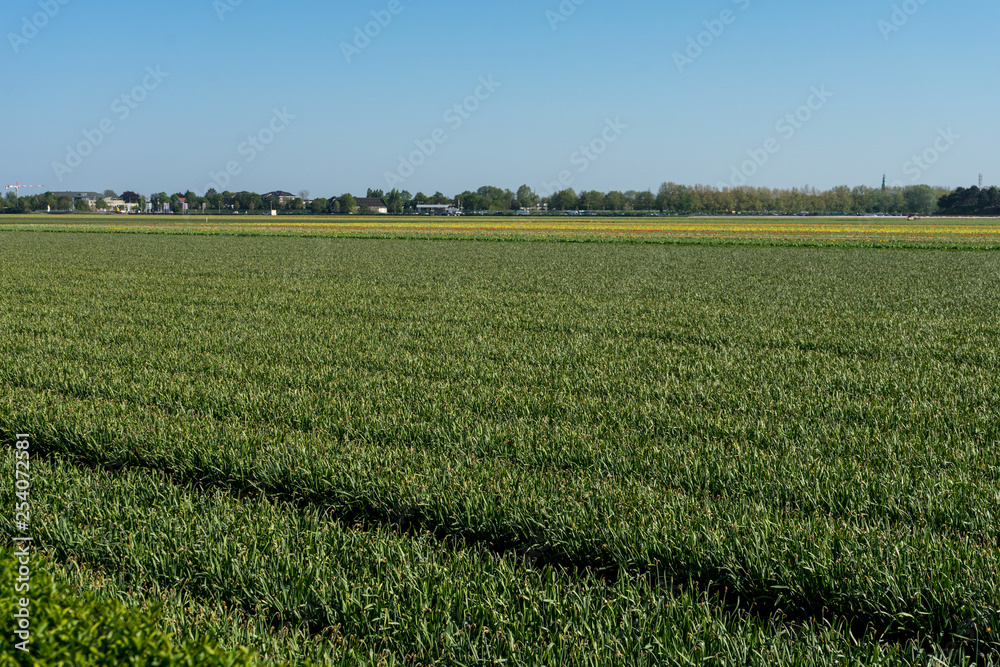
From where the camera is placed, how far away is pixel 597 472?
6320mm

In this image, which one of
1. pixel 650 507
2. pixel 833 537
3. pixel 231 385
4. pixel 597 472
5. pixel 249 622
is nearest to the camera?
pixel 249 622

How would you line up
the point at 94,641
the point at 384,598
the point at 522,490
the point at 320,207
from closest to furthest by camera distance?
the point at 94,641 → the point at 384,598 → the point at 522,490 → the point at 320,207

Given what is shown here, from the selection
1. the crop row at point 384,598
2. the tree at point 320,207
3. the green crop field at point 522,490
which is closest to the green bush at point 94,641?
the green crop field at point 522,490

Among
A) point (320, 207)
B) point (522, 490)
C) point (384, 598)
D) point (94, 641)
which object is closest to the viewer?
point (94, 641)

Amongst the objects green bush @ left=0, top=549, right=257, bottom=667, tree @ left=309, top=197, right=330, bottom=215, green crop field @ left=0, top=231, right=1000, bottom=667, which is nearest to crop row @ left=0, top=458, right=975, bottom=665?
green crop field @ left=0, top=231, right=1000, bottom=667

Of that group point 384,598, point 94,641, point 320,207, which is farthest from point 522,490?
point 320,207

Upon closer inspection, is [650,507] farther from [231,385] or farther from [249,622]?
[231,385]

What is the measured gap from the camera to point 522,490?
5.77m

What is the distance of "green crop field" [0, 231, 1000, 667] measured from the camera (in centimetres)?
→ 406

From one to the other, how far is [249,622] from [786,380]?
8040 mm

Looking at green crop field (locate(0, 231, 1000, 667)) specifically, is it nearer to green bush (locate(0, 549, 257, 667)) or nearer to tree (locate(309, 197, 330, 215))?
green bush (locate(0, 549, 257, 667))

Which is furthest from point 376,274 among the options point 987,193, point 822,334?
point 987,193

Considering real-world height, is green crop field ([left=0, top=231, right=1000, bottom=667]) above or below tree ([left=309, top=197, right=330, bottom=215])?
below

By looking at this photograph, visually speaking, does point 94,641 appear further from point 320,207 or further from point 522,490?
point 320,207
